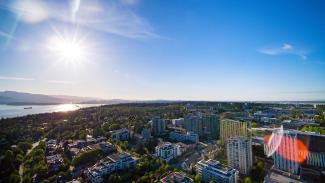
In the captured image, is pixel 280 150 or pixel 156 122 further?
pixel 156 122

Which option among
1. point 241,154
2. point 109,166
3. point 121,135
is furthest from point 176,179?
point 121,135

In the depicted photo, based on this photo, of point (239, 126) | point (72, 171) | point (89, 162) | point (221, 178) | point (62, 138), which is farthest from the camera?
point (62, 138)

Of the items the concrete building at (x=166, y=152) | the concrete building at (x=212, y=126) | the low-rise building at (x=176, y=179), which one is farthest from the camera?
the concrete building at (x=212, y=126)

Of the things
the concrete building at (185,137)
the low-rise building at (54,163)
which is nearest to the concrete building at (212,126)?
the concrete building at (185,137)

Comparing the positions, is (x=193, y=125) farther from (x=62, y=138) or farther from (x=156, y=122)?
(x=62, y=138)

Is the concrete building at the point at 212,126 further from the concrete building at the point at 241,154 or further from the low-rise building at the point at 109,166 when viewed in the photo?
the low-rise building at the point at 109,166

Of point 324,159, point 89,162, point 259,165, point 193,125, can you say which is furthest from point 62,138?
point 324,159
